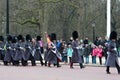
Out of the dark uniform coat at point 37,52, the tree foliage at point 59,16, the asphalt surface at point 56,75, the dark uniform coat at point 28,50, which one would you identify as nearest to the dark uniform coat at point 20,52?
the dark uniform coat at point 28,50

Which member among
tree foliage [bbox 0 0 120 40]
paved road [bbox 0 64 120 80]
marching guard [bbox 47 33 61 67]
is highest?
tree foliage [bbox 0 0 120 40]

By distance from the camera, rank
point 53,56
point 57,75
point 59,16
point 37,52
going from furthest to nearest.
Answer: point 59,16, point 37,52, point 53,56, point 57,75

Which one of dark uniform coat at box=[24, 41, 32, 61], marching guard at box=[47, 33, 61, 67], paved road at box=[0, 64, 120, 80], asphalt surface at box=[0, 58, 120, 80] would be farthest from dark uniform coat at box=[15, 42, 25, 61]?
paved road at box=[0, 64, 120, 80]

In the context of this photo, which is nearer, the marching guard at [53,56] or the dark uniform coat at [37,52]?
the marching guard at [53,56]

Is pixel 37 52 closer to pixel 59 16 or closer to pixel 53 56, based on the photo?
pixel 53 56

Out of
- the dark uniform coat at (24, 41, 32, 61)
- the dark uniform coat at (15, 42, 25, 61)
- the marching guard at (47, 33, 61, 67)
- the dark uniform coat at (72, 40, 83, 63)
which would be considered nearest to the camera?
the dark uniform coat at (72, 40, 83, 63)

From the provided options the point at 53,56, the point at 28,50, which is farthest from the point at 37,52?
the point at 53,56

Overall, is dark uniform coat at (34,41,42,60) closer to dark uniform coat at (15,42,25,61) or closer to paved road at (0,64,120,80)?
dark uniform coat at (15,42,25,61)

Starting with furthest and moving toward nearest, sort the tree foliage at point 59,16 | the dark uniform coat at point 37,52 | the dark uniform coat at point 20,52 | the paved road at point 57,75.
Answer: the tree foliage at point 59,16, the dark uniform coat at point 20,52, the dark uniform coat at point 37,52, the paved road at point 57,75

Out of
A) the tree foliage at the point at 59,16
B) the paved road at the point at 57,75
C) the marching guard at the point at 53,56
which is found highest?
the tree foliage at the point at 59,16

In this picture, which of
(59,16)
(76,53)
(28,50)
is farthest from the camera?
(59,16)

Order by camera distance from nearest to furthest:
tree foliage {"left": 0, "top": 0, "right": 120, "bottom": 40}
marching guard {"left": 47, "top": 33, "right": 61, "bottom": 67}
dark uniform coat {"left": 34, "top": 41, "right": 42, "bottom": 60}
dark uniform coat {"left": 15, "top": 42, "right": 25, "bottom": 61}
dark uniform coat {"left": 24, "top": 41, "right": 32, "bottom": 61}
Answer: marching guard {"left": 47, "top": 33, "right": 61, "bottom": 67} → dark uniform coat {"left": 34, "top": 41, "right": 42, "bottom": 60} → dark uniform coat {"left": 24, "top": 41, "right": 32, "bottom": 61} → dark uniform coat {"left": 15, "top": 42, "right": 25, "bottom": 61} → tree foliage {"left": 0, "top": 0, "right": 120, "bottom": 40}

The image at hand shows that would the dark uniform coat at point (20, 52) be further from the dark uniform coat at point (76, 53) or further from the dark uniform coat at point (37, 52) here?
the dark uniform coat at point (76, 53)

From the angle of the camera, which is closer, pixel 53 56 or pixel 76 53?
pixel 76 53
